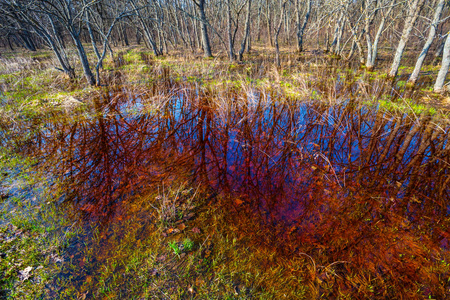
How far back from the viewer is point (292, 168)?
3.49 metres

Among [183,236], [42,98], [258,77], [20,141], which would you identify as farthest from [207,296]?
[42,98]

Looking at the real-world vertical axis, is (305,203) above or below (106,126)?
below

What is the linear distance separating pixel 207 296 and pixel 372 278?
66.9 inches

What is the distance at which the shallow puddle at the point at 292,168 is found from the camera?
7.64 ft

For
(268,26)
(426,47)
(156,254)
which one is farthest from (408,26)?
(156,254)

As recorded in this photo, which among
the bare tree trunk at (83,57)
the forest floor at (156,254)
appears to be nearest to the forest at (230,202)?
the forest floor at (156,254)

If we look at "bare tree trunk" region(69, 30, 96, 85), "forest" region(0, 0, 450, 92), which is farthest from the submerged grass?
"bare tree trunk" region(69, 30, 96, 85)

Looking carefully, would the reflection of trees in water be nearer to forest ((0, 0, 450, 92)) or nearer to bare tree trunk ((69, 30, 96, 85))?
forest ((0, 0, 450, 92))

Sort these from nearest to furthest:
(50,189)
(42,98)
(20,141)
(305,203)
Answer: (305,203) < (50,189) < (20,141) < (42,98)

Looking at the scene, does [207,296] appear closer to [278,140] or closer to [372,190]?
[372,190]

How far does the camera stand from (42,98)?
725 centimetres

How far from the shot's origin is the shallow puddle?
7.64 feet

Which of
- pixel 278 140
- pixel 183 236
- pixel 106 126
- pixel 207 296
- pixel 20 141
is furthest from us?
pixel 106 126

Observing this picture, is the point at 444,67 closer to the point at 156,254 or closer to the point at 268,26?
the point at 156,254
